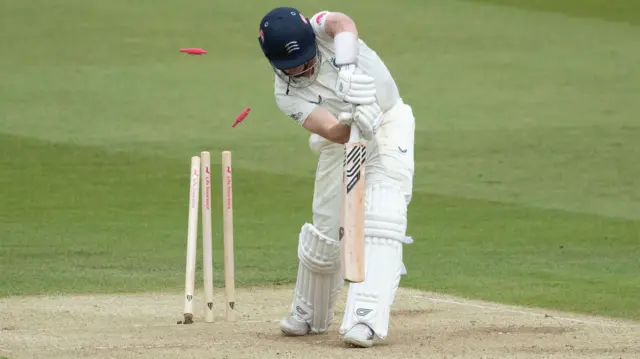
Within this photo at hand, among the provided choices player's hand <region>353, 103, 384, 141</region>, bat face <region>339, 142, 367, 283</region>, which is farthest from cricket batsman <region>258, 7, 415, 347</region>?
bat face <region>339, 142, 367, 283</region>

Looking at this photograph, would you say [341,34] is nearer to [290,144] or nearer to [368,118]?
[368,118]

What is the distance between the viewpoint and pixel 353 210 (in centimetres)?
595

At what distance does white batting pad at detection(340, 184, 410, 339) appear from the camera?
6.02 m

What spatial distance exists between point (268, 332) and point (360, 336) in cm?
93

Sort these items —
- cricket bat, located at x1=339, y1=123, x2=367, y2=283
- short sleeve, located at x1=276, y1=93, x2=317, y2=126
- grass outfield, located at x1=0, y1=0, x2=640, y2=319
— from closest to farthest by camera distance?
cricket bat, located at x1=339, y1=123, x2=367, y2=283 < short sleeve, located at x1=276, y1=93, x2=317, y2=126 < grass outfield, located at x1=0, y1=0, x2=640, y2=319

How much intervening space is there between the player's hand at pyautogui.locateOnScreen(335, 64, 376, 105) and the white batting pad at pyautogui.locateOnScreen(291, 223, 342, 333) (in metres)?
0.75

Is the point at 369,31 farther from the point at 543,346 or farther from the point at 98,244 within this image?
the point at 543,346

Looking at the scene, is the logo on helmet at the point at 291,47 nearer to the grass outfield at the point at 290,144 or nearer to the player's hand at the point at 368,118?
the player's hand at the point at 368,118

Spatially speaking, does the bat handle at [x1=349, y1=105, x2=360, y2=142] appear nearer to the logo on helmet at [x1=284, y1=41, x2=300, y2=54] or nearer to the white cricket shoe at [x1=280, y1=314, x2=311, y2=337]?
the logo on helmet at [x1=284, y1=41, x2=300, y2=54]

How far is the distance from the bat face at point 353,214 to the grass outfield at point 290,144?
6.61 feet

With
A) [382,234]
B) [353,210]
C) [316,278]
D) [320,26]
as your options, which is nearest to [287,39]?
[320,26]

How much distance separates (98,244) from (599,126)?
20.1 ft

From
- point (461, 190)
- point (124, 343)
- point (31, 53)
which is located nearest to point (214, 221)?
point (461, 190)

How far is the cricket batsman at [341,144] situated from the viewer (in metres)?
6.02
